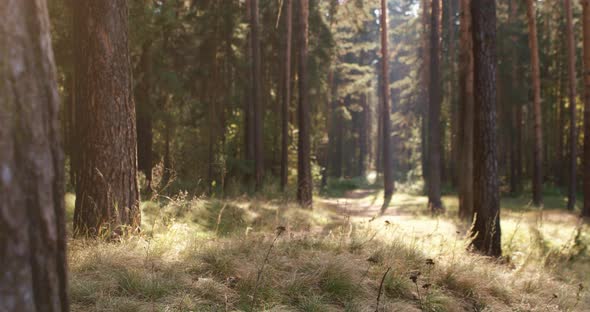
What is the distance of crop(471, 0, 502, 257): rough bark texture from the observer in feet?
24.8

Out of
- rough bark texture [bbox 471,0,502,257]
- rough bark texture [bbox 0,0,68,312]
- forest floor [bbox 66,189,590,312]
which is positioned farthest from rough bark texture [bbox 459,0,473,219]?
rough bark texture [bbox 0,0,68,312]

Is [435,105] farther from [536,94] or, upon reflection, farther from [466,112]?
[466,112]

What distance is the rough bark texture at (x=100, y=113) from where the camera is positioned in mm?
5820

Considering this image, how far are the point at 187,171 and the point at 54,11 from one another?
32.8 ft

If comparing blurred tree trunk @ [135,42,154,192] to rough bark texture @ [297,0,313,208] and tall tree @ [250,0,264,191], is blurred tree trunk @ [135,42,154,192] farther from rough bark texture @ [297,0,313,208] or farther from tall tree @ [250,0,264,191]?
rough bark texture @ [297,0,313,208]

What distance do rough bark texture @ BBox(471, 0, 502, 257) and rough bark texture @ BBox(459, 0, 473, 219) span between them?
4176 mm

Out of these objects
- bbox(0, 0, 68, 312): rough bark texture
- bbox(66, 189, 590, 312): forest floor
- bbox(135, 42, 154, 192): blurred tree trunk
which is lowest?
bbox(66, 189, 590, 312): forest floor

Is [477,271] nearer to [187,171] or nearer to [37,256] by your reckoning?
[37,256]

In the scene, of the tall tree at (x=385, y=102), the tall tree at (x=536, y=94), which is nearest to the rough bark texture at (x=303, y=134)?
the tall tree at (x=385, y=102)

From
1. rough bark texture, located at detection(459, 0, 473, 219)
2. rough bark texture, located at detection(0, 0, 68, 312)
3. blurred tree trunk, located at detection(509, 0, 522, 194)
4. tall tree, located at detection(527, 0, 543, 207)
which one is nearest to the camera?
rough bark texture, located at detection(0, 0, 68, 312)

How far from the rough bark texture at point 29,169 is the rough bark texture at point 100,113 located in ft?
14.1

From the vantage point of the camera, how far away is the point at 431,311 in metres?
4.30

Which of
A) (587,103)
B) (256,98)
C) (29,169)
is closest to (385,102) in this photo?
(256,98)

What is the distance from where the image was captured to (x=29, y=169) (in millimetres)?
1634
